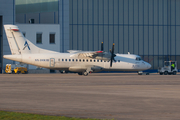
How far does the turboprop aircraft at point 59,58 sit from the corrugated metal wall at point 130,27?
26.3 meters

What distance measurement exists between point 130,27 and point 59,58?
114 feet

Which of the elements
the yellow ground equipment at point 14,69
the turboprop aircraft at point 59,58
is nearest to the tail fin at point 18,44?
the turboprop aircraft at point 59,58

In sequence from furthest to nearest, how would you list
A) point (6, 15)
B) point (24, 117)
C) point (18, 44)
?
point (6, 15) → point (18, 44) → point (24, 117)

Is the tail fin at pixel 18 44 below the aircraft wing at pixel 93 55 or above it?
above

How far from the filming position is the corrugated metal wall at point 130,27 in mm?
73000

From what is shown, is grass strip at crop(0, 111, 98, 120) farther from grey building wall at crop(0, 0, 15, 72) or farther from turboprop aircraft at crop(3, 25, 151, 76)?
grey building wall at crop(0, 0, 15, 72)

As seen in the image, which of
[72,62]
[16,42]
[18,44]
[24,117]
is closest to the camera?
[24,117]

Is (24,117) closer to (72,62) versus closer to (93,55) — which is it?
(93,55)

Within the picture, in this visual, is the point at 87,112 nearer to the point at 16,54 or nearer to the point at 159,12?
the point at 16,54

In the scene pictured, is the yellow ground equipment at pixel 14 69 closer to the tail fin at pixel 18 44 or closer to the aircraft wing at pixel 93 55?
the tail fin at pixel 18 44

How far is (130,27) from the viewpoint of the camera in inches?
2926

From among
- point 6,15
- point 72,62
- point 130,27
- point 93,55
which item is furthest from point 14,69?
point 130,27

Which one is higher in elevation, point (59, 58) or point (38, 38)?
point (38, 38)

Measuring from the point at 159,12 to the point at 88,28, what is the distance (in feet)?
69.1
